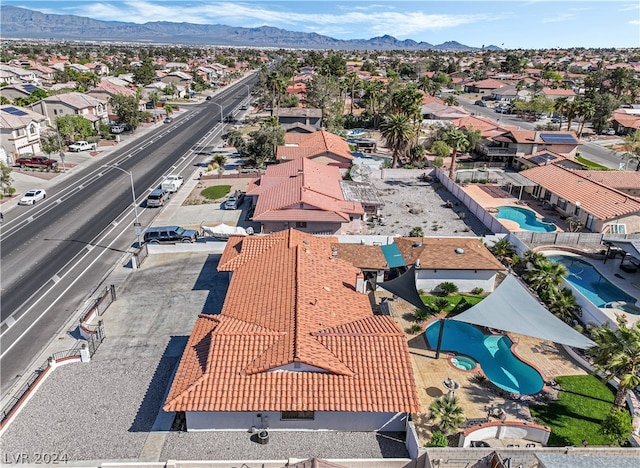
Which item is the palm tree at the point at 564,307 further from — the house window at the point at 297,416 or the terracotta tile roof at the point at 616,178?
the terracotta tile roof at the point at 616,178

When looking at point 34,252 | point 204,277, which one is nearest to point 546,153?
point 204,277

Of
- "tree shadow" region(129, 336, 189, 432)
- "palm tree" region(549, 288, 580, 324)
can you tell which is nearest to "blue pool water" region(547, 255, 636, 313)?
"palm tree" region(549, 288, 580, 324)

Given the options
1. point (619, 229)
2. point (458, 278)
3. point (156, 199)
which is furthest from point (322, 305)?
point (619, 229)

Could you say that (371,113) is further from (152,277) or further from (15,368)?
(15,368)

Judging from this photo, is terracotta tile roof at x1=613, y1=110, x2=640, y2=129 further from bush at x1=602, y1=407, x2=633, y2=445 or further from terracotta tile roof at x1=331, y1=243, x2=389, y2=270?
bush at x1=602, y1=407, x2=633, y2=445

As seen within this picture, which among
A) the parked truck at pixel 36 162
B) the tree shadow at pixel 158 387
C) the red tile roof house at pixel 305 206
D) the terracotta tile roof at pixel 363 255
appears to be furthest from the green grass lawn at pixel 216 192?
the tree shadow at pixel 158 387

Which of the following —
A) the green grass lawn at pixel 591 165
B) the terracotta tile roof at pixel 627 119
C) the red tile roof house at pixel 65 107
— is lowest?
the green grass lawn at pixel 591 165
